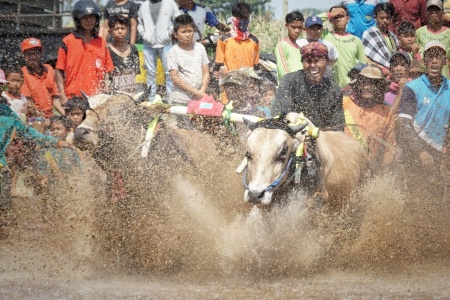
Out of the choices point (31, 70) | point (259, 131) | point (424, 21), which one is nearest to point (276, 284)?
point (259, 131)

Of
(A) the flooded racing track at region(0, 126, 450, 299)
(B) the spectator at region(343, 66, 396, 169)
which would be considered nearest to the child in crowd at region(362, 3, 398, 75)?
(B) the spectator at region(343, 66, 396, 169)

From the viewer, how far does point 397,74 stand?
447 inches

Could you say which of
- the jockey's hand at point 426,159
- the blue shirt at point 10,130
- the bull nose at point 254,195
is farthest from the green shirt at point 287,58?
the bull nose at point 254,195

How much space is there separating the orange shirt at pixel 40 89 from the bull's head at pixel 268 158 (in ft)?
14.4

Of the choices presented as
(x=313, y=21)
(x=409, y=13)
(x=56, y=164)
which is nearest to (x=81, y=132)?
(x=56, y=164)

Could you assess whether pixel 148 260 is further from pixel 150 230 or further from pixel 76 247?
pixel 76 247

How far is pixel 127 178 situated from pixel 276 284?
1797mm

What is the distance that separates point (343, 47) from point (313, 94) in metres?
3.31

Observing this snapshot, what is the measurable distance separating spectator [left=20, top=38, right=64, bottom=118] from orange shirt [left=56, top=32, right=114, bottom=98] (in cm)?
73

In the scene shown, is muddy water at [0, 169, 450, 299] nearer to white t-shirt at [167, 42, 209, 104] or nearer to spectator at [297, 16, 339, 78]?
white t-shirt at [167, 42, 209, 104]

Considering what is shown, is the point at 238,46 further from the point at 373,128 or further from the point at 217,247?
the point at 217,247

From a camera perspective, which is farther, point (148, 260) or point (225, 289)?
point (148, 260)

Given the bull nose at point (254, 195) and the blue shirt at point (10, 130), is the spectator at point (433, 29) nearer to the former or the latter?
the blue shirt at point (10, 130)

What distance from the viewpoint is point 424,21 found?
13.1 metres
